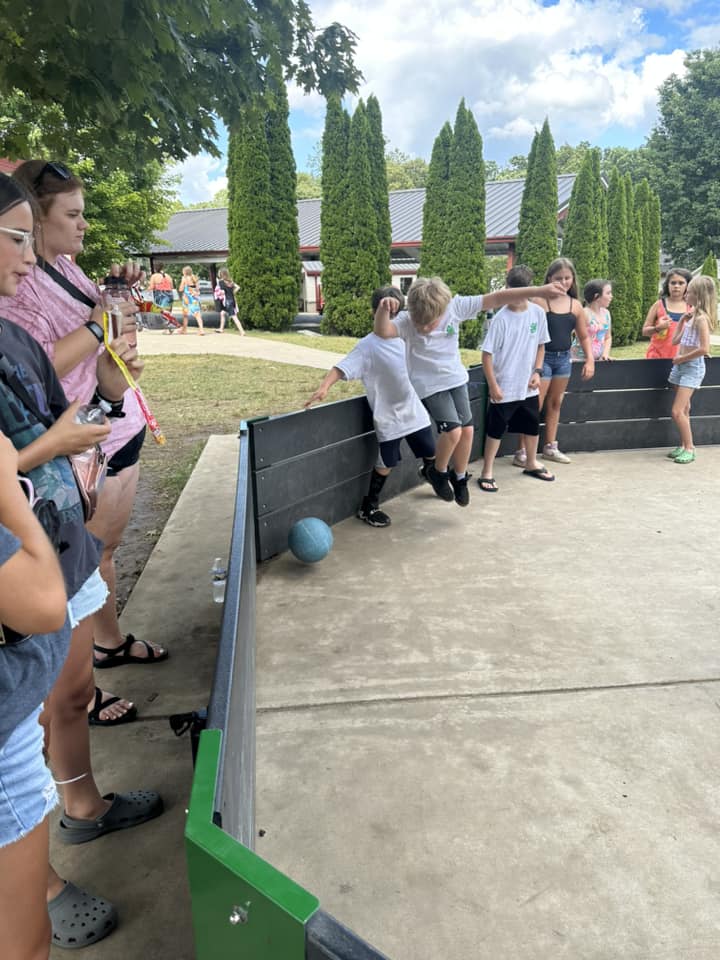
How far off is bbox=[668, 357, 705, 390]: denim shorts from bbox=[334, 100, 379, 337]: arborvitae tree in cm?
1364

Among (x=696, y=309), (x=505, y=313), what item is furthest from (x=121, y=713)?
(x=696, y=309)

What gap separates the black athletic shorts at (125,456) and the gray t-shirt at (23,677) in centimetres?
141

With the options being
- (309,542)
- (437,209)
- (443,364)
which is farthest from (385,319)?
(437,209)

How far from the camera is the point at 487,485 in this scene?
614cm

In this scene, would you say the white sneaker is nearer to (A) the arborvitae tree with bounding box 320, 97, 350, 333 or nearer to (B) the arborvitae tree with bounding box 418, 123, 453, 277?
(B) the arborvitae tree with bounding box 418, 123, 453, 277

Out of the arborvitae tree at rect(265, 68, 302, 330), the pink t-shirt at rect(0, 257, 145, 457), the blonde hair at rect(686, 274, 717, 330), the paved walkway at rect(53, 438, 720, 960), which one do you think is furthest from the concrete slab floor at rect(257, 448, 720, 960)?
the arborvitae tree at rect(265, 68, 302, 330)

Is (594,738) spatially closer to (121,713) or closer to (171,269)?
(121,713)

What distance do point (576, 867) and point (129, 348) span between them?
2.12 metres

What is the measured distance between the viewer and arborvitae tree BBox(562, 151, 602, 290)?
67.0 ft

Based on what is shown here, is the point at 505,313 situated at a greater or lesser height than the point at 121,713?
greater

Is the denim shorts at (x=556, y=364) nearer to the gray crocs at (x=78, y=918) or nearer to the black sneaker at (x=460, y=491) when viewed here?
the black sneaker at (x=460, y=491)

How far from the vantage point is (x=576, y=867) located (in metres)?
2.14

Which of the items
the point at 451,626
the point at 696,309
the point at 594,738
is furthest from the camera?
the point at 696,309

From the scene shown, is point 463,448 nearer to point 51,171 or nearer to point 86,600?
point 51,171
